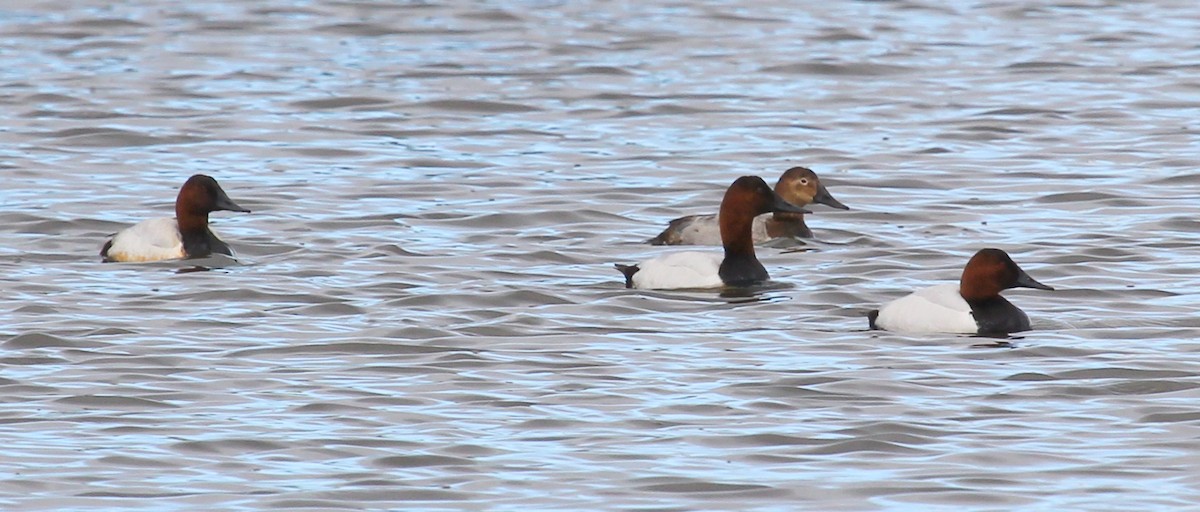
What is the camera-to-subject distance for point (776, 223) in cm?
1388

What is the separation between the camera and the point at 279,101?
20156mm

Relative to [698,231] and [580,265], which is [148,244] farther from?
[698,231]

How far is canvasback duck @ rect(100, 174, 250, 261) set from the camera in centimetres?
1256

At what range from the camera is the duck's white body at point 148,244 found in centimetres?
1254

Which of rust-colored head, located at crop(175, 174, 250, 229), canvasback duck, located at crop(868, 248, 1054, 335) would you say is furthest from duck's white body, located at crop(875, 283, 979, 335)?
rust-colored head, located at crop(175, 174, 250, 229)

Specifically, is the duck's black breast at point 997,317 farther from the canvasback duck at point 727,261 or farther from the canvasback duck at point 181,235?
the canvasback duck at point 181,235

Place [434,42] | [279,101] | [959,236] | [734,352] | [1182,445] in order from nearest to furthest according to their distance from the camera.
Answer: [1182,445] < [734,352] < [959,236] < [279,101] < [434,42]

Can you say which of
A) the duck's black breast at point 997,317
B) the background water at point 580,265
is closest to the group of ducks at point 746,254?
the duck's black breast at point 997,317

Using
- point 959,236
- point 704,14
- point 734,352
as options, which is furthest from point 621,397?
point 704,14

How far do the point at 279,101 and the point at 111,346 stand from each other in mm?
10360

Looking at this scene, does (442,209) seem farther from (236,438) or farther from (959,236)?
(236,438)

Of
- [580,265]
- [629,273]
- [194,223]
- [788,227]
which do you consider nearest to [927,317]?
[629,273]

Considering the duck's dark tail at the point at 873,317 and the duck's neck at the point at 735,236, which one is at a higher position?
the duck's neck at the point at 735,236

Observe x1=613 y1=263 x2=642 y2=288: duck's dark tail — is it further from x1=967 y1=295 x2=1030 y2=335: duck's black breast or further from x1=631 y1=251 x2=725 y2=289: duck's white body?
x1=967 y1=295 x2=1030 y2=335: duck's black breast
